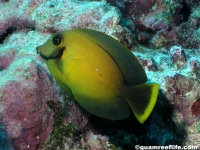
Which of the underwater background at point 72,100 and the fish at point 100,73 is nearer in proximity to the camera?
the fish at point 100,73

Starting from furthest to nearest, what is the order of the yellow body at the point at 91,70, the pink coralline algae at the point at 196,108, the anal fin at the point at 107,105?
the pink coralline algae at the point at 196,108
the anal fin at the point at 107,105
the yellow body at the point at 91,70

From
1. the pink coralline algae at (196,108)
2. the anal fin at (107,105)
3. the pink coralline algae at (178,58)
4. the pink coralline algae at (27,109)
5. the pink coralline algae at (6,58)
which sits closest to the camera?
the anal fin at (107,105)

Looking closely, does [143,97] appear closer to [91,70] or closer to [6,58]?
[91,70]

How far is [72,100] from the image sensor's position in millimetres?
2613

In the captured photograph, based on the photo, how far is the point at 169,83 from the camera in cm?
301

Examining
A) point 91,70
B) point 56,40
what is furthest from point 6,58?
point 91,70

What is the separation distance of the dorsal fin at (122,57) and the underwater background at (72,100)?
81cm

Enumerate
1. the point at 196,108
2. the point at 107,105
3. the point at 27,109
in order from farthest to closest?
the point at 196,108, the point at 27,109, the point at 107,105

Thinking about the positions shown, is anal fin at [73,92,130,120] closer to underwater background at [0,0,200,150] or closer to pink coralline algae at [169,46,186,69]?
underwater background at [0,0,200,150]

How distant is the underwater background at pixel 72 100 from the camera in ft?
7.47

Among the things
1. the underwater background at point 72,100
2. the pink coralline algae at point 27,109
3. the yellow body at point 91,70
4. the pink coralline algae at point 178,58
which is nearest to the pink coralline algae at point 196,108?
the underwater background at point 72,100

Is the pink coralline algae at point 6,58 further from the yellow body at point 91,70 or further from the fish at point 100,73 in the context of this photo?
the yellow body at point 91,70

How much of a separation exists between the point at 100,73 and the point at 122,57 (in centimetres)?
21

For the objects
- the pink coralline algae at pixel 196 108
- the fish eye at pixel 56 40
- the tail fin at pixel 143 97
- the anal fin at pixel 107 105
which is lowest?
the pink coralline algae at pixel 196 108
